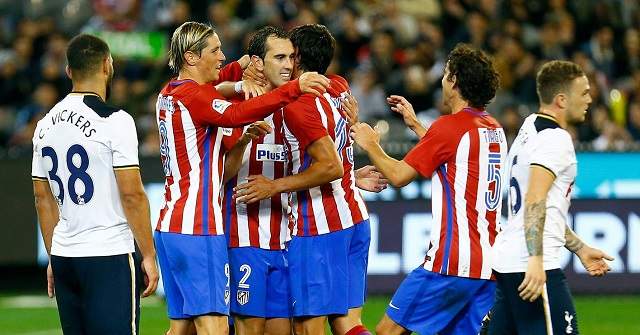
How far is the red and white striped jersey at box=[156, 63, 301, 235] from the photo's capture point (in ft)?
25.5

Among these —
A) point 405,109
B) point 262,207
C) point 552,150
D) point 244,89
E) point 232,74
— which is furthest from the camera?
point 232,74

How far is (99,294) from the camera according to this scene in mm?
7180

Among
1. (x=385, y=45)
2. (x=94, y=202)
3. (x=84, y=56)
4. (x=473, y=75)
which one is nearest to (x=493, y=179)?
(x=473, y=75)

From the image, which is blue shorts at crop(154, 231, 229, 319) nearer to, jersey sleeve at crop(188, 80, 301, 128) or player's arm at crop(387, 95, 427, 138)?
jersey sleeve at crop(188, 80, 301, 128)

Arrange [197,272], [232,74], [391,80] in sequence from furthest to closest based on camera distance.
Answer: [391,80] < [232,74] < [197,272]

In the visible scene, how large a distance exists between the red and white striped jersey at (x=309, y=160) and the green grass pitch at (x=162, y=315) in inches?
151

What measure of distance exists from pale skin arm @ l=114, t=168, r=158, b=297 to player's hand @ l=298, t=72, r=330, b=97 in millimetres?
1107

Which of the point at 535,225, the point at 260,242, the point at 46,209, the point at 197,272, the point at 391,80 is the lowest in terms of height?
the point at 197,272

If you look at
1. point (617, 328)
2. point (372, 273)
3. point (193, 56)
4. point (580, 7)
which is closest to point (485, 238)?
point (193, 56)

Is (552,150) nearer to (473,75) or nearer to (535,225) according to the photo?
(535,225)

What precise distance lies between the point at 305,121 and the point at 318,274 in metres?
0.99

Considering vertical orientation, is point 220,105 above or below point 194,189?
above

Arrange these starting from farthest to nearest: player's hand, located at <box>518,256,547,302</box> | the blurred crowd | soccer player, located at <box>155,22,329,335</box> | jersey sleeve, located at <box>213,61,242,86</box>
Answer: the blurred crowd
jersey sleeve, located at <box>213,61,242,86</box>
soccer player, located at <box>155,22,329,335</box>
player's hand, located at <box>518,256,547,302</box>

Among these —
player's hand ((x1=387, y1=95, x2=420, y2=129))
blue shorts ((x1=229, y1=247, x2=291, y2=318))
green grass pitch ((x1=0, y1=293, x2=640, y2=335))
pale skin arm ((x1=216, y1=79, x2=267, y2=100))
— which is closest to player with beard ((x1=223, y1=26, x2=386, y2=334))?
blue shorts ((x1=229, y1=247, x2=291, y2=318))
